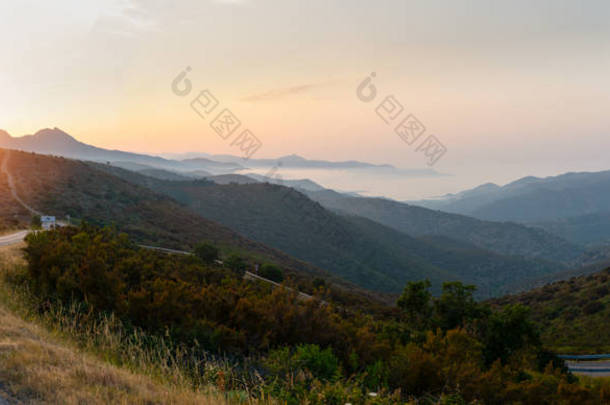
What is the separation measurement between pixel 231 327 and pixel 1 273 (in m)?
6.99

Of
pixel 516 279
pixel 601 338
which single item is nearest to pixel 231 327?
pixel 601 338

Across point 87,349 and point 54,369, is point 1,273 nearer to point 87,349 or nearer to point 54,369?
point 87,349

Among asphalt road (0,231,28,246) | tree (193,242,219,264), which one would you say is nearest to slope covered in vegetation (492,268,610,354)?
tree (193,242,219,264)

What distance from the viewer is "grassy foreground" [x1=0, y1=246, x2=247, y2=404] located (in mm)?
3947

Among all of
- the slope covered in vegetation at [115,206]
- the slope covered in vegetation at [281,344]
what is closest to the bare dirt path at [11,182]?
the slope covered in vegetation at [115,206]

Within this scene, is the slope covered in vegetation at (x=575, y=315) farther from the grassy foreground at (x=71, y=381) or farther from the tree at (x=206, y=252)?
the tree at (x=206, y=252)

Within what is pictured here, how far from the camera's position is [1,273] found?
31.4ft

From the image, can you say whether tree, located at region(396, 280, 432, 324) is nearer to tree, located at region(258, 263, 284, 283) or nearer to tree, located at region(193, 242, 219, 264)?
tree, located at region(258, 263, 284, 283)

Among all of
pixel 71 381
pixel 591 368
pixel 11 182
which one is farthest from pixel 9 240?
pixel 11 182

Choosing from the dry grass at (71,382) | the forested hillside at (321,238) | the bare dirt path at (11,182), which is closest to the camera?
the dry grass at (71,382)

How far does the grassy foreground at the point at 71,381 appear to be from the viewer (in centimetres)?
395

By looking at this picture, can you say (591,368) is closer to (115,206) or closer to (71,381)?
(71,381)

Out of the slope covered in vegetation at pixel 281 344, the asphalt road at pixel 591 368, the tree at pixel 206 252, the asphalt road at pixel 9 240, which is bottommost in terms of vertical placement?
the asphalt road at pixel 591 368

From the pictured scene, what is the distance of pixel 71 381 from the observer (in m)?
4.16
